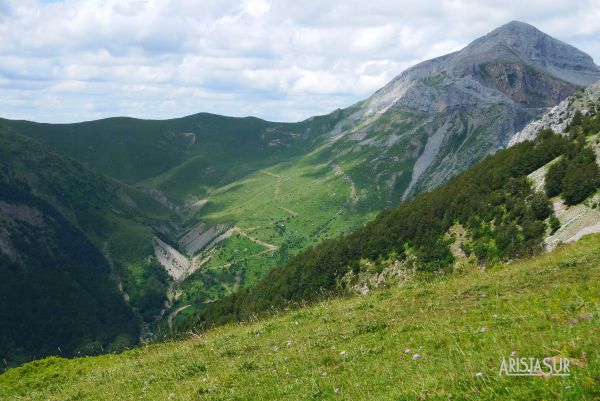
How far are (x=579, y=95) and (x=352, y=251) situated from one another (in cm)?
8105

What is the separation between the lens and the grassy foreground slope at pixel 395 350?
9.73m

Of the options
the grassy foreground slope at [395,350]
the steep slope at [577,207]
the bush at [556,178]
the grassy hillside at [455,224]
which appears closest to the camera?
the grassy foreground slope at [395,350]

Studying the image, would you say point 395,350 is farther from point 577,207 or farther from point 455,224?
point 455,224

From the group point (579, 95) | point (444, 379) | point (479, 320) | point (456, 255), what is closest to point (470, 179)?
point (456, 255)

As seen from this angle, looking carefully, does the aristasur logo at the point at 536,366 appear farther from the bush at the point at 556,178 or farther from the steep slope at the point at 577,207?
the bush at the point at 556,178

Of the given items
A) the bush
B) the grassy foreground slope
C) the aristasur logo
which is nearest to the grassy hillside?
the bush

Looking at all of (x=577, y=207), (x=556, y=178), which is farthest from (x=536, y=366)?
(x=556, y=178)

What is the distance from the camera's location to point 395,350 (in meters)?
14.4

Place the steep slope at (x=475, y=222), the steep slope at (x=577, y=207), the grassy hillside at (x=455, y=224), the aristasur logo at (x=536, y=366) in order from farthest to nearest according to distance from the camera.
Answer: the grassy hillside at (x=455, y=224) < the steep slope at (x=475, y=222) < the steep slope at (x=577, y=207) < the aristasur logo at (x=536, y=366)

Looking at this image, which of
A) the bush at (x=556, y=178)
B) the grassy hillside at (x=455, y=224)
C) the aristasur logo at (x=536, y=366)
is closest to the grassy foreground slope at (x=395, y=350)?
the aristasur logo at (x=536, y=366)

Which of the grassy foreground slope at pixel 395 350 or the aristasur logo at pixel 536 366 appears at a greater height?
the aristasur logo at pixel 536 366

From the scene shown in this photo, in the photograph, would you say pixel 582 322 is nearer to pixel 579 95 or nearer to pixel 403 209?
pixel 403 209

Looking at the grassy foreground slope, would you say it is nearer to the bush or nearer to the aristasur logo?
the aristasur logo

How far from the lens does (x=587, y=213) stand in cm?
5412
